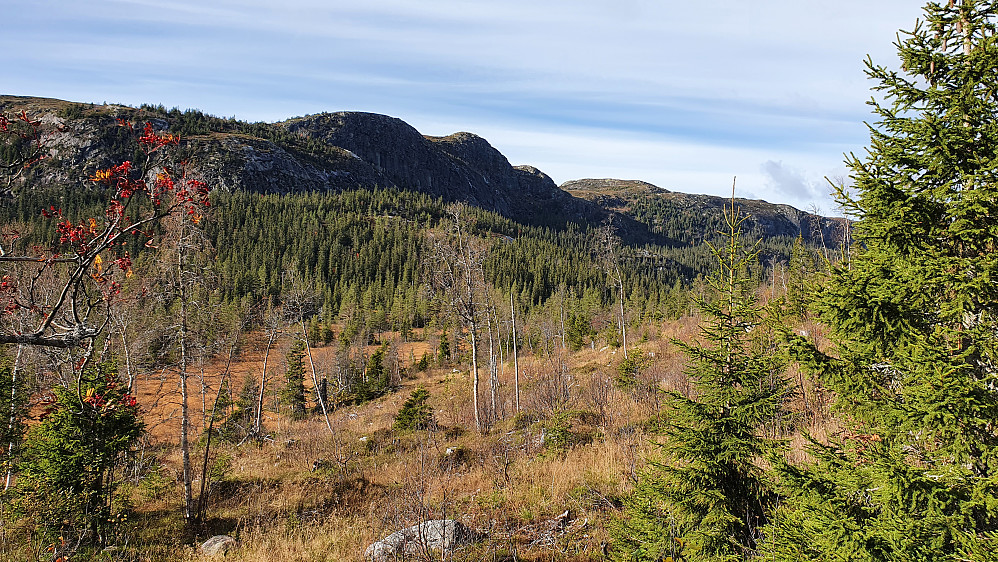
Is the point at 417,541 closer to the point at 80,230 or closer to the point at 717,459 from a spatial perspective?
the point at 717,459

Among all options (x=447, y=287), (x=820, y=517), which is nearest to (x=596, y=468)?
(x=820, y=517)

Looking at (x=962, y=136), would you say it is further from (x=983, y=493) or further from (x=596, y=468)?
(x=596, y=468)

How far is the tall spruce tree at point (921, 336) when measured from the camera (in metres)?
3.05

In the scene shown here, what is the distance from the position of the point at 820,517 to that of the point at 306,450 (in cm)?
1814

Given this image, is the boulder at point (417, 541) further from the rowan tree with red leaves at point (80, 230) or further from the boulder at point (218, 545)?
the rowan tree with red leaves at point (80, 230)

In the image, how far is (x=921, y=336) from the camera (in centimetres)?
329

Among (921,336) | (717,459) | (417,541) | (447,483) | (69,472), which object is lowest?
(447,483)

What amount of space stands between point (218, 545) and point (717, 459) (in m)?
9.49

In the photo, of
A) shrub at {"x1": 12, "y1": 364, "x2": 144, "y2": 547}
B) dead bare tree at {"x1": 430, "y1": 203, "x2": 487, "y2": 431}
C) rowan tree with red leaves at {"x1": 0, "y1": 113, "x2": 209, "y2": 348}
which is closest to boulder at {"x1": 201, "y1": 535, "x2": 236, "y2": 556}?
shrub at {"x1": 12, "y1": 364, "x2": 144, "y2": 547}

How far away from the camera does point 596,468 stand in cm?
1001

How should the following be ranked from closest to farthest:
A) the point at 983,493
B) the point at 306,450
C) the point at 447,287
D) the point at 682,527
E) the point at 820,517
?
the point at 983,493 < the point at 820,517 < the point at 682,527 < the point at 306,450 < the point at 447,287

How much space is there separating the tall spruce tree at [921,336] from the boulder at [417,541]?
15.5ft

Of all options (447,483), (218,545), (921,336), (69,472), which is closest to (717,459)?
(921,336)

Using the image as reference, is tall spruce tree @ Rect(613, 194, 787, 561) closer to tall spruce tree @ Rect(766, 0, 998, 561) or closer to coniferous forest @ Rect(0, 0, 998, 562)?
coniferous forest @ Rect(0, 0, 998, 562)
